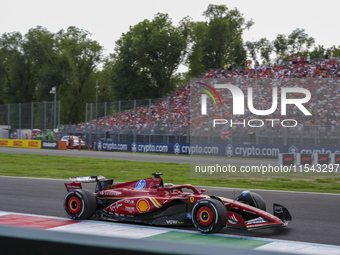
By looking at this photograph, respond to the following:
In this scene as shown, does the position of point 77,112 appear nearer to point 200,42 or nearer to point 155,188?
point 200,42

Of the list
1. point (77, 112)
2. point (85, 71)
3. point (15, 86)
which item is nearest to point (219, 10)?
point (85, 71)

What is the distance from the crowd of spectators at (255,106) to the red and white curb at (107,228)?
15.1 m

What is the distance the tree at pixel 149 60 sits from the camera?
53.2 metres

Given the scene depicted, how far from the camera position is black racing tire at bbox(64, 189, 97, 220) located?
6.91 meters

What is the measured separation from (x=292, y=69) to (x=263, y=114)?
1080 centimetres

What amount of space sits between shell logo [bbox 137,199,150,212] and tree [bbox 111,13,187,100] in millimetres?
47259

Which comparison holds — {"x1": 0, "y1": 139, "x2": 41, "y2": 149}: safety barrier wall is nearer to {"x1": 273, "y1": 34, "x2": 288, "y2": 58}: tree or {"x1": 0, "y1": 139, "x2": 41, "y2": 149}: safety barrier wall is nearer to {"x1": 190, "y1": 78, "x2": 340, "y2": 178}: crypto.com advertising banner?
{"x1": 190, "y1": 78, "x2": 340, "y2": 178}: crypto.com advertising banner

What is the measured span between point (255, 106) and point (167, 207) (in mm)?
16904

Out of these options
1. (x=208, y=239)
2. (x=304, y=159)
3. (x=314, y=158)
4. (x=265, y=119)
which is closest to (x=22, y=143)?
(x=265, y=119)

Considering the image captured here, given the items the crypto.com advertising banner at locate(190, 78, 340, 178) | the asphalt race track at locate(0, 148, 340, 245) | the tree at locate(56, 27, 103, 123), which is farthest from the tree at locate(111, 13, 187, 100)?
the asphalt race track at locate(0, 148, 340, 245)

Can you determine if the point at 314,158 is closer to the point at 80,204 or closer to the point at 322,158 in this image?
the point at 322,158

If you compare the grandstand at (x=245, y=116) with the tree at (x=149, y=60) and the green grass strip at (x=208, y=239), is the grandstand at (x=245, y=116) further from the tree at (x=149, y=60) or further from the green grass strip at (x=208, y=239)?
the tree at (x=149, y=60)

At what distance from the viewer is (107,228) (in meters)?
6.55

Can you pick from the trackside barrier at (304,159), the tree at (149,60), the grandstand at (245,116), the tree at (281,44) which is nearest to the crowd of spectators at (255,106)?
the grandstand at (245,116)
